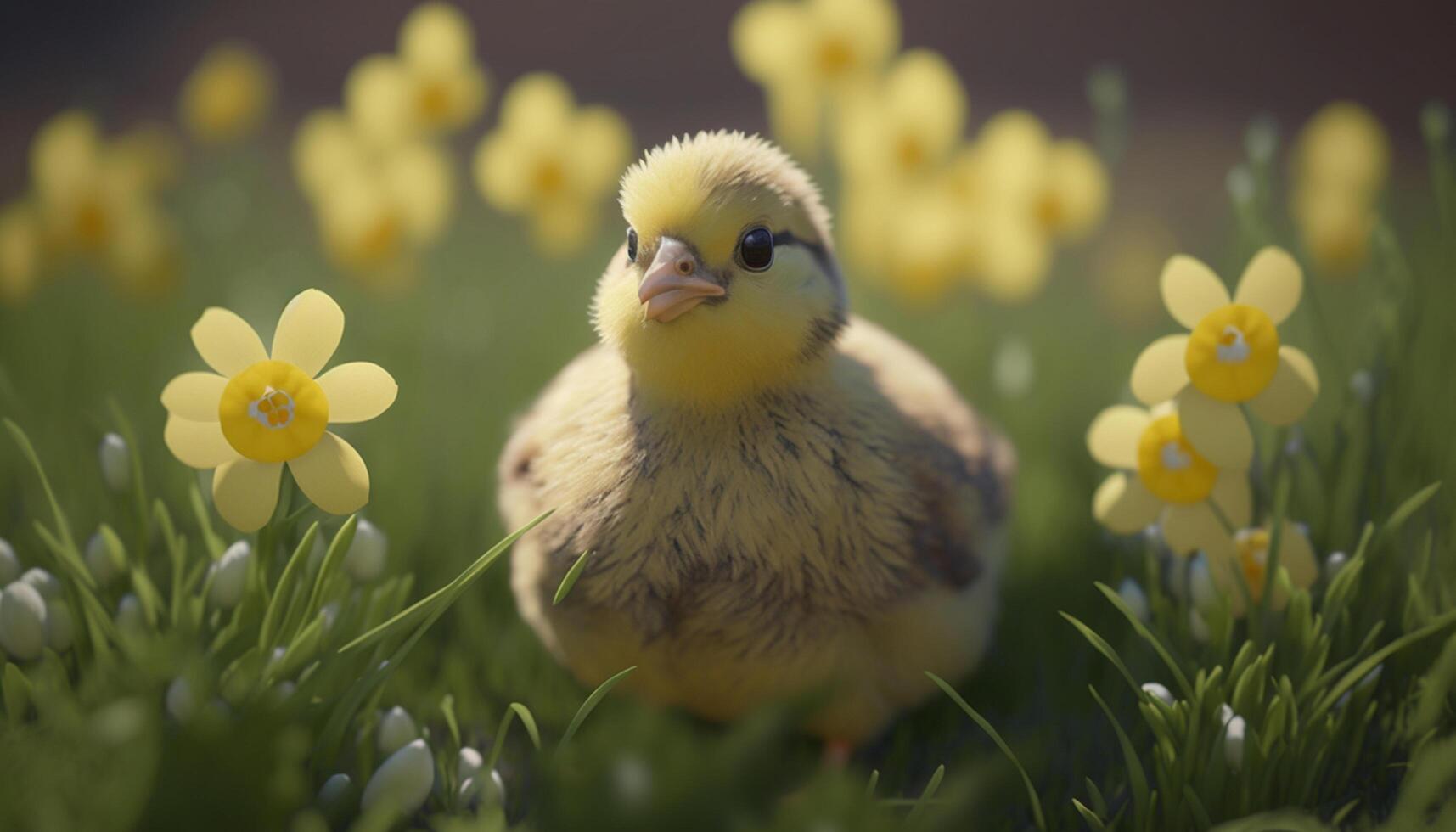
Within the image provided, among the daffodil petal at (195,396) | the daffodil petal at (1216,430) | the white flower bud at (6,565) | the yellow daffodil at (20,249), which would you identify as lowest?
the daffodil petal at (1216,430)

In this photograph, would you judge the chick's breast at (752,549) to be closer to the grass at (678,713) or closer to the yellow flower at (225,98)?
the grass at (678,713)

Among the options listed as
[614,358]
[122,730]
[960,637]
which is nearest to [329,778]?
[122,730]

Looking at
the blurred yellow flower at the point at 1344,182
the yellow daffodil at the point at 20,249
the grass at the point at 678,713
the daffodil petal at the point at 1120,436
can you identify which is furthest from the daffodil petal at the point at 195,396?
the blurred yellow flower at the point at 1344,182

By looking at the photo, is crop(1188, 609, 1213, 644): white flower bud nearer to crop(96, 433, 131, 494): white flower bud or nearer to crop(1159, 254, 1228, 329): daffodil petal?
crop(1159, 254, 1228, 329): daffodil petal

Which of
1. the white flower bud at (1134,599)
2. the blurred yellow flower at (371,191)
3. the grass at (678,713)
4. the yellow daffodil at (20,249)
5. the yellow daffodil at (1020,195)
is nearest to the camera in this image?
the grass at (678,713)

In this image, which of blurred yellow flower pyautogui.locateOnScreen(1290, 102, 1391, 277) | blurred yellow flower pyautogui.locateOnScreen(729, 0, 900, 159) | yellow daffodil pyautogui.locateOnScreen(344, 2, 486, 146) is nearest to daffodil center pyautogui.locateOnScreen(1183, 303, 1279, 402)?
blurred yellow flower pyautogui.locateOnScreen(729, 0, 900, 159)

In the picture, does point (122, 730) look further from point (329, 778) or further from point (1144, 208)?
point (1144, 208)

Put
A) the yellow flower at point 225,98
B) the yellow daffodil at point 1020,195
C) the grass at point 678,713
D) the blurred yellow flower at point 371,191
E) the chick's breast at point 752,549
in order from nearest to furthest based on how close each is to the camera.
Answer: the grass at point 678,713 < the chick's breast at point 752,549 < the yellow daffodil at point 1020,195 < the blurred yellow flower at point 371,191 < the yellow flower at point 225,98
